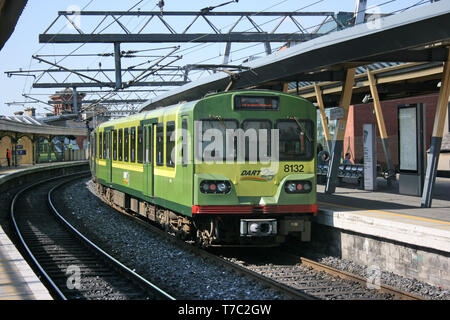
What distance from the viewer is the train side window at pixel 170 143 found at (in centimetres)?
1109

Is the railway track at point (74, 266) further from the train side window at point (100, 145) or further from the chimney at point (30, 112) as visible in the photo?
the chimney at point (30, 112)

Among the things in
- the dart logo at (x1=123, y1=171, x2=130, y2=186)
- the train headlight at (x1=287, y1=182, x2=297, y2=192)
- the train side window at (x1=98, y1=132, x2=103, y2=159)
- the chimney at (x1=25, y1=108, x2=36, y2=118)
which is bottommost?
the dart logo at (x1=123, y1=171, x2=130, y2=186)

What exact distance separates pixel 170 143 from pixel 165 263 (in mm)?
2381

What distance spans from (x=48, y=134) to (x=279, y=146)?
40.1 meters

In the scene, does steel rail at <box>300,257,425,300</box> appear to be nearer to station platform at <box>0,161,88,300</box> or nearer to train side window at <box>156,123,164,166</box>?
train side window at <box>156,123,164,166</box>

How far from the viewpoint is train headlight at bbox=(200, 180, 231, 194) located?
1003cm

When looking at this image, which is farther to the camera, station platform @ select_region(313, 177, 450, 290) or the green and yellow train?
the green and yellow train

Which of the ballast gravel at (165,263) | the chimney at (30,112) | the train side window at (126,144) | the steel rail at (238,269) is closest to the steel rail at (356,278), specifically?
the steel rail at (238,269)

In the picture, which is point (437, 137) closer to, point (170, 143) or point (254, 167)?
point (254, 167)

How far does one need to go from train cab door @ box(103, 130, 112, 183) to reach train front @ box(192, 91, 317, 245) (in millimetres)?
7831

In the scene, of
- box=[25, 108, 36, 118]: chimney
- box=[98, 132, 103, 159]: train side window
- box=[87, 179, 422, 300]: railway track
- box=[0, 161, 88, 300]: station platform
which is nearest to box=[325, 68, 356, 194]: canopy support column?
box=[87, 179, 422, 300]: railway track

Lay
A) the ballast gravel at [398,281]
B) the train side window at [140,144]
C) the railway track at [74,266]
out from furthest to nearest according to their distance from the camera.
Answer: the train side window at [140,144] → the railway track at [74,266] → the ballast gravel at [398,281]

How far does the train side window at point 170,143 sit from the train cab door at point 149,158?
1116 millimetres
